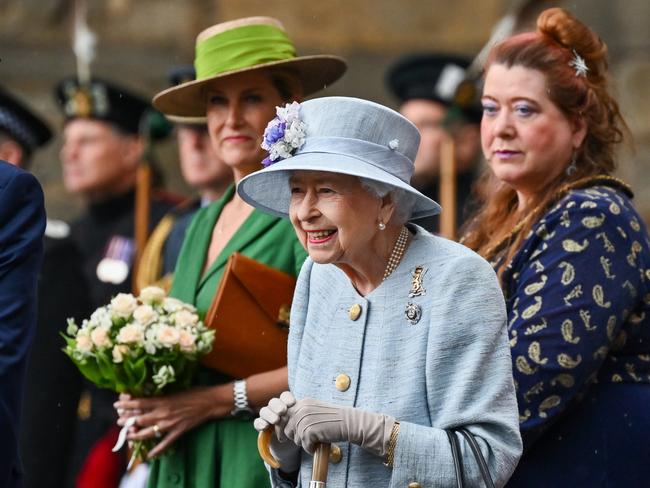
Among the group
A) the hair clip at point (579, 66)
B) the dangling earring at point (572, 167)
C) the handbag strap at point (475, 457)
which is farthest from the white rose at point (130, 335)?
the hair clip at point (579, 66)

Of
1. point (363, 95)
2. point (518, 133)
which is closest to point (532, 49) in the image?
point (518, 133)

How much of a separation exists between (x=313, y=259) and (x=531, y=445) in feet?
3.43

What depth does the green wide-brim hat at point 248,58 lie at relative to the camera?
5191 millimetres

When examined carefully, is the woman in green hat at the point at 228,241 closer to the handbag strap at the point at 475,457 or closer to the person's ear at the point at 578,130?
the person's ear at the point at 578,130

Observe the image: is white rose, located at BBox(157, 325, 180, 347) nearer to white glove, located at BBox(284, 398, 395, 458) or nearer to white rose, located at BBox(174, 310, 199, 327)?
white rose, located at BBox(174, 310, 199, 327)

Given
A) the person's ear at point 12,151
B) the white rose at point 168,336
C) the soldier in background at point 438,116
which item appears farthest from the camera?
the soldier in background at point 438,116

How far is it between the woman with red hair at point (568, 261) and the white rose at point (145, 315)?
3.47 ft

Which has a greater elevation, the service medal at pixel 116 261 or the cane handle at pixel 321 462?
the service medal at pixel 116 261

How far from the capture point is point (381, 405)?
3939mm

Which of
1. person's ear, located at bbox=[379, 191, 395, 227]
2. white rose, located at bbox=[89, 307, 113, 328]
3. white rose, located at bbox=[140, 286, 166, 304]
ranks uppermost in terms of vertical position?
person's ear, located at bbox=[379, 191, 395, 227]

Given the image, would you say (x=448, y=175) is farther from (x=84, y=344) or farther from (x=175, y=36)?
(x=84, y=344)

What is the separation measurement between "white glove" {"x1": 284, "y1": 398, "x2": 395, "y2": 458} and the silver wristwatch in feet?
3.56

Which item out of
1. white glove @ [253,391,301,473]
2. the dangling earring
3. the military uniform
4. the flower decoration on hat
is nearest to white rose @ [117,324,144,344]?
white glove @ [253,391,301,473]

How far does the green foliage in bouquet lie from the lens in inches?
189
